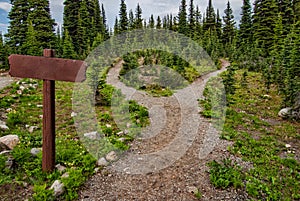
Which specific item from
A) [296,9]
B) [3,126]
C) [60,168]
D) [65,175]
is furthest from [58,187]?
[296,9]

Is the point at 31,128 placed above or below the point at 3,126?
below

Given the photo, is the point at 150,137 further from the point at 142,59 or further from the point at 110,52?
the point at 110,52

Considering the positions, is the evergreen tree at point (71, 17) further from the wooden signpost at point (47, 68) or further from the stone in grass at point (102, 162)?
the wooden signpost at point (47, 68)

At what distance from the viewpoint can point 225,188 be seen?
4574 millimetres

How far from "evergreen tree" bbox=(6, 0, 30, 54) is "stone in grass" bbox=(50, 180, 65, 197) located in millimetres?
21216

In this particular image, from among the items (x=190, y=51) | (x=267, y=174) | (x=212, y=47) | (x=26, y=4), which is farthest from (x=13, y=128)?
(x=212, y=47)

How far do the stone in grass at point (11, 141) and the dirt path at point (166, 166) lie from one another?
92.3 inches

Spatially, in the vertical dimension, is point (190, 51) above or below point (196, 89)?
above

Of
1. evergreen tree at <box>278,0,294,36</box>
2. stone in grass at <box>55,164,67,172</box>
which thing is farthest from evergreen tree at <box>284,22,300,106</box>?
evergreen tree at <box>278,0,294,36</box>

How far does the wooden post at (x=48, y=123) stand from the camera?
4379 millimetres

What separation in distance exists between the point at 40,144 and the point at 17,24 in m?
21.2

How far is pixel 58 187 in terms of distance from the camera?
4.17 metres

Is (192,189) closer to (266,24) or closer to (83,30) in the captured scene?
(83,30)

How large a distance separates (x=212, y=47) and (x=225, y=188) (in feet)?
82.2
